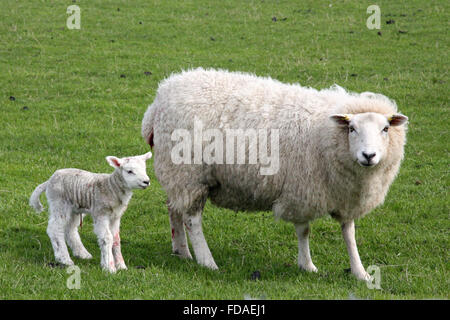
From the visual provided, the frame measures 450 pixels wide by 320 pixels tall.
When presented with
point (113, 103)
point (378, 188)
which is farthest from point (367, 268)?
point (113, 103)

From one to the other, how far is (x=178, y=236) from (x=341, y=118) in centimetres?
237

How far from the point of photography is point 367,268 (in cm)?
711

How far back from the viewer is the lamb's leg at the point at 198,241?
23.2 ft

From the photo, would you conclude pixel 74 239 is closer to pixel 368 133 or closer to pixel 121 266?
pixel 121 266

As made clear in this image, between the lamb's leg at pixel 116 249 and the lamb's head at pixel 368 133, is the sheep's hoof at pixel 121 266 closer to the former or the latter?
the lamb's leg at pixel 116 249

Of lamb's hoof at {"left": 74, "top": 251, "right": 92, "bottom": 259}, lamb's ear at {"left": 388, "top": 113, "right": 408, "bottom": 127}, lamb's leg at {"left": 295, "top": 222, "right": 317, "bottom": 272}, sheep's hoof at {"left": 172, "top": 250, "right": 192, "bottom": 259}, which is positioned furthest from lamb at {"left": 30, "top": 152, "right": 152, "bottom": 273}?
lamb's ear at {"left": 388, "top": 113, "right": 408, "bottom": 127}

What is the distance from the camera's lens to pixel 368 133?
6297 mm

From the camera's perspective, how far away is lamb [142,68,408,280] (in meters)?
6.65

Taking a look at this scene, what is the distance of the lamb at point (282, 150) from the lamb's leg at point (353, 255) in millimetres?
11

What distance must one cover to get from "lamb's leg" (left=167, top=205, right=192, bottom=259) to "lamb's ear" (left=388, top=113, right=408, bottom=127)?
260cm

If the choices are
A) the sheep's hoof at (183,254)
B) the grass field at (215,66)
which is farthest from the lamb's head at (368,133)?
the sheep's hoof at (183,254)

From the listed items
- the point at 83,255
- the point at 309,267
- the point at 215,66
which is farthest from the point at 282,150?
the point at 215,66

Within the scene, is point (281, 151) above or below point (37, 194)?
above

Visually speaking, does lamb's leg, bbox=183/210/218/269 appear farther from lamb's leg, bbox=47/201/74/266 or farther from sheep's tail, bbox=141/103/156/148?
lamb's leg, bbox=47/201/74/266
